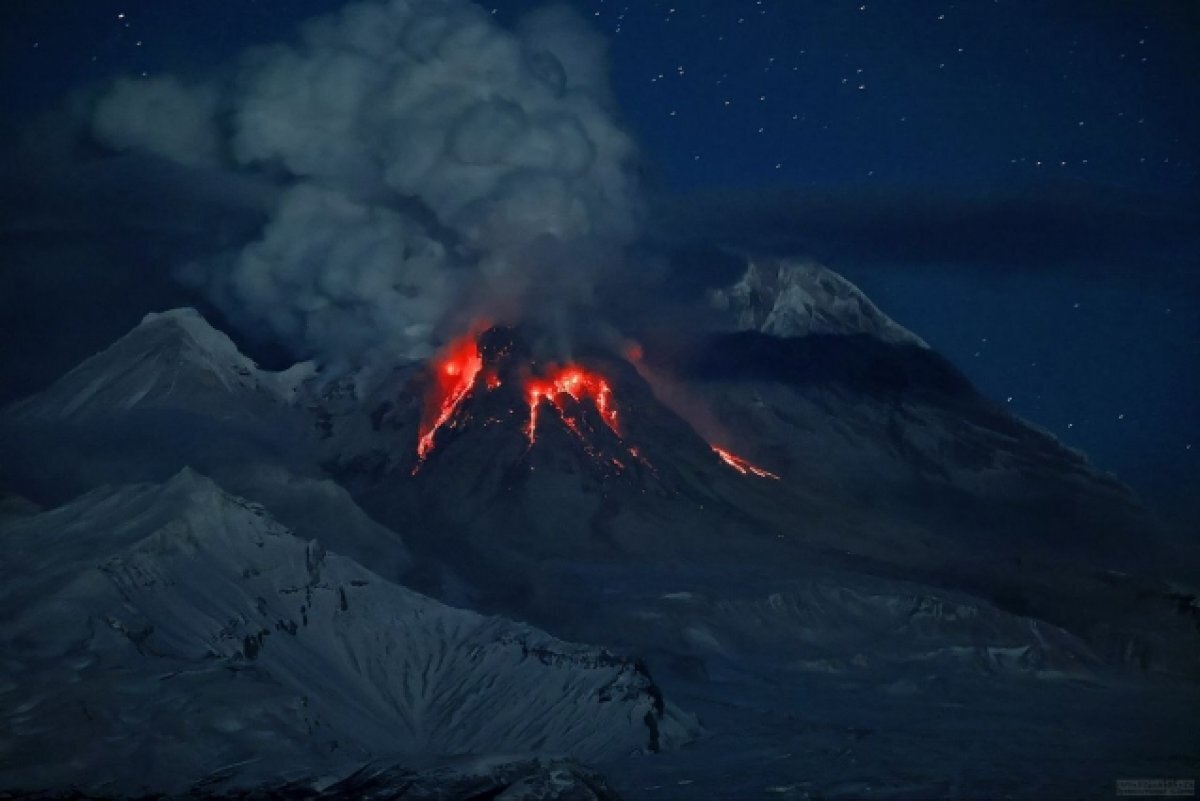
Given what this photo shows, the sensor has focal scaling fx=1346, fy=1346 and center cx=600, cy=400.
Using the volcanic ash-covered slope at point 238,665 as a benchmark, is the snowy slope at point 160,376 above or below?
above

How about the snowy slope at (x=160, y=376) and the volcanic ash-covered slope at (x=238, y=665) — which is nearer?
the volcanic ash-covered slope at (x=238, y=665)

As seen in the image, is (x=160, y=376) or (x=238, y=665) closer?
A: (x=238, y=665)

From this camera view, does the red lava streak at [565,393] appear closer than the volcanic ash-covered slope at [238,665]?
No

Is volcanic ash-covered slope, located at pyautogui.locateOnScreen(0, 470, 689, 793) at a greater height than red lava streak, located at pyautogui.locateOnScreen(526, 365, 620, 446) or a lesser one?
lesser

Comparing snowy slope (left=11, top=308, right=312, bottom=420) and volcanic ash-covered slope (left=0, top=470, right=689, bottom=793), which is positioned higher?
snowy slope (left=11, top=308, right=312, bottom=420)

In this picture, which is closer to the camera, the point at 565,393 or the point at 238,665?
the point at 238,665

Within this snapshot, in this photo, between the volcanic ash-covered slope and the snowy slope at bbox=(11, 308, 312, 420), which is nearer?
the volcanic ash-covered slope

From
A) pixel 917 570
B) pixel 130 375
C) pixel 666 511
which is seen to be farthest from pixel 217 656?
pixel 130 375

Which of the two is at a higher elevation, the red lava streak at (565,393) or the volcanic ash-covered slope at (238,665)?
the red lava streak at (565,393)
